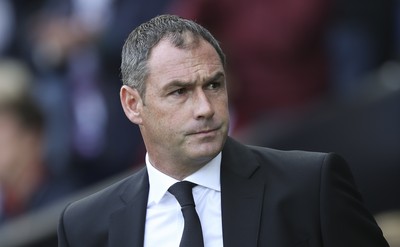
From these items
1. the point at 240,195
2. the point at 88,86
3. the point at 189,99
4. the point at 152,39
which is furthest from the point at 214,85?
the point at 88,86

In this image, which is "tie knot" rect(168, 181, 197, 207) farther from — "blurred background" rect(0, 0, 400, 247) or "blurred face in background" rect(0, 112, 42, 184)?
"blurred face in background" rect(0, 112, 42, 184)

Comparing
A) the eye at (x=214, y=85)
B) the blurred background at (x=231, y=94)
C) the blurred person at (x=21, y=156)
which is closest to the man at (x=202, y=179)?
the eye at (x=214, y=85)

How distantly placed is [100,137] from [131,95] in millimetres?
3385

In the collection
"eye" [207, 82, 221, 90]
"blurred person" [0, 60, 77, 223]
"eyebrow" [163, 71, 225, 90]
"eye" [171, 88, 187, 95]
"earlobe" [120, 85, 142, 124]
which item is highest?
"eyebrow" [163, 71, 225, 90]

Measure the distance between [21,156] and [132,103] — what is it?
10.6 feet

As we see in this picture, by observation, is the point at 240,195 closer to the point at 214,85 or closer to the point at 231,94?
the point at 214,85

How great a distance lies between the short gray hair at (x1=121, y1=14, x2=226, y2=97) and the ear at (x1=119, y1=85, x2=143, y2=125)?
1.2 inches

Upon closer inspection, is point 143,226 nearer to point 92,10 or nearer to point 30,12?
point 92,10

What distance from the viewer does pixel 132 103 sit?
383 centimetres

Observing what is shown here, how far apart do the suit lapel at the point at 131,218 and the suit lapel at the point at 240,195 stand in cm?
28

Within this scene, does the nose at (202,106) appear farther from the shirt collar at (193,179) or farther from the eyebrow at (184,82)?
the shirt collar at (193,179)

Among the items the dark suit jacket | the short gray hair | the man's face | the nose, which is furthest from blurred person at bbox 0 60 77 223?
the nose

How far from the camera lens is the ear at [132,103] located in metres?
3.79

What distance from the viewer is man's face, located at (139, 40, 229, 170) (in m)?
3.57
